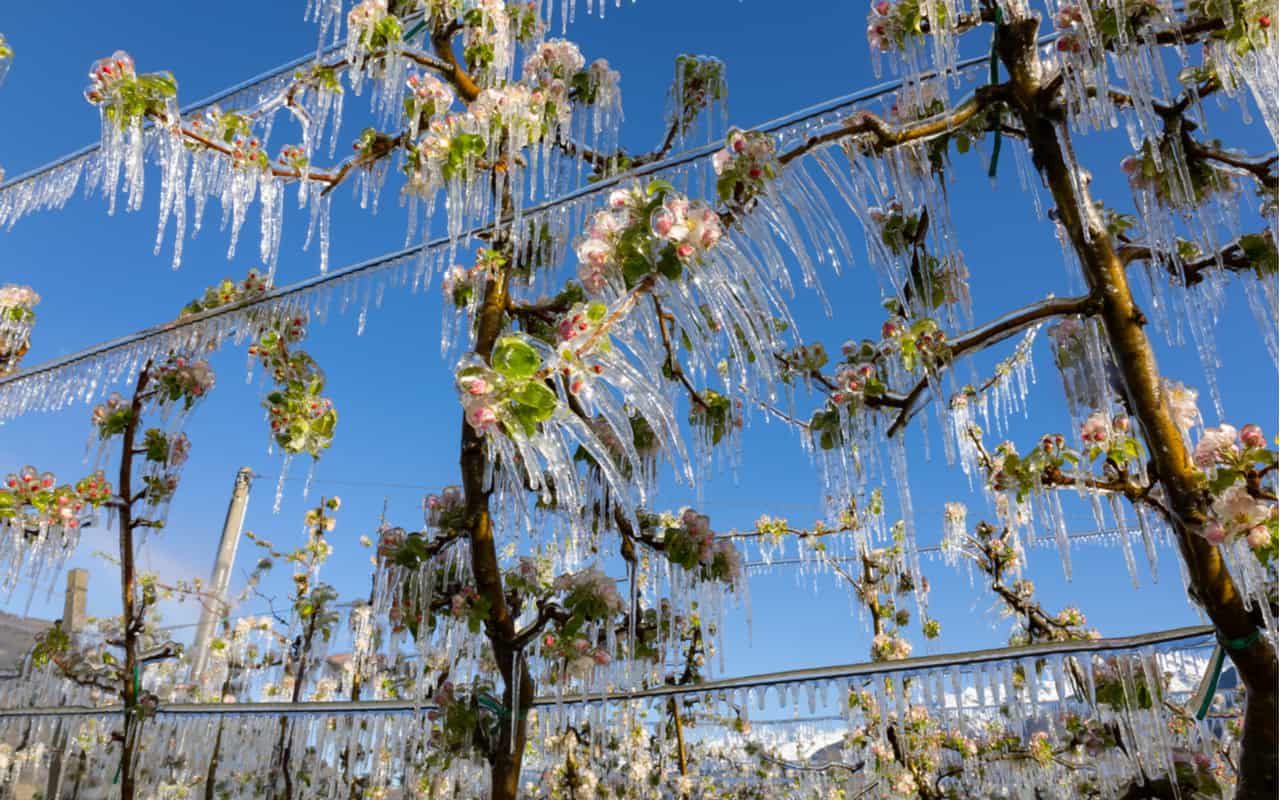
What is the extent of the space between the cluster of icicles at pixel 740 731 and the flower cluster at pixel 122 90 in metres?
1.86

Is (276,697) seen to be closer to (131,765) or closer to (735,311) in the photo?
(131,765)

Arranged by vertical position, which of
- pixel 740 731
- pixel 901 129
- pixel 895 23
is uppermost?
pixel 895 23

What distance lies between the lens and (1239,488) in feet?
3.95

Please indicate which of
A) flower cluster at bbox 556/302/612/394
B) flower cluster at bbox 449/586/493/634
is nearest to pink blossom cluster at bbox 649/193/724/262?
flower cluster at bbox 556/302/612/394

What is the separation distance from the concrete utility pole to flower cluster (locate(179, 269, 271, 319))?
8.82ft

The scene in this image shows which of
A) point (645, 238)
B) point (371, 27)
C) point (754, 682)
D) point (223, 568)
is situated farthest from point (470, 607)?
point (223, 568)

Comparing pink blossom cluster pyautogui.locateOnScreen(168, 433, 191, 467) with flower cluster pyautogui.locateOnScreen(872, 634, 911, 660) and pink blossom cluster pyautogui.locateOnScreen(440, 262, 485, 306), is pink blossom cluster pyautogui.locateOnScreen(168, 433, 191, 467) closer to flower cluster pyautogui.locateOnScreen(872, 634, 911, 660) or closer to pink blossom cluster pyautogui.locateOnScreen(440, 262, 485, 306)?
pink blossom cluster pyautogui.locateOnScreen(440, 262, 485, 306)

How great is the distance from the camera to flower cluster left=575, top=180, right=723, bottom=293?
1276mm

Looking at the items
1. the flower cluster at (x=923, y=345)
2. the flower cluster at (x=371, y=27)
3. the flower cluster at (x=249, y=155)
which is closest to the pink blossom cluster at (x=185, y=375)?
the flower cluster at (x=249, y=155)

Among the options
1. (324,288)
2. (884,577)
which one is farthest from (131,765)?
(884,577)

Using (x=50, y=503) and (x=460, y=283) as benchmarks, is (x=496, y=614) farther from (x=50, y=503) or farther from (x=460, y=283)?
(x=50, y=503)

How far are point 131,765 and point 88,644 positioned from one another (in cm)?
218

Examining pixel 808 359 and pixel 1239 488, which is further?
pixel 808 359

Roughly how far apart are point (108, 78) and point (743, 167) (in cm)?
193
